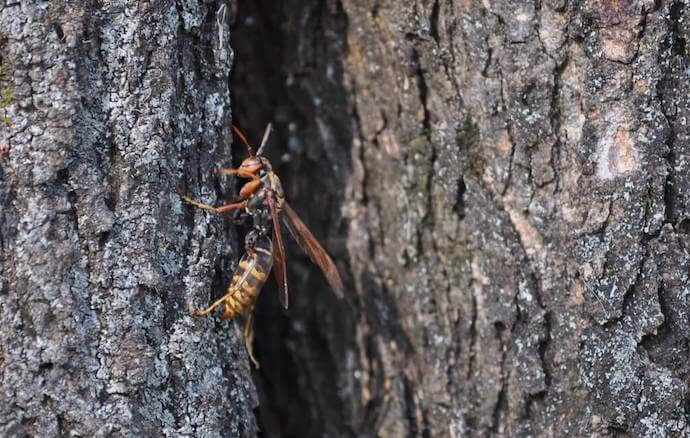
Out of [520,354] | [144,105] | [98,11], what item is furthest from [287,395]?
[98,11]

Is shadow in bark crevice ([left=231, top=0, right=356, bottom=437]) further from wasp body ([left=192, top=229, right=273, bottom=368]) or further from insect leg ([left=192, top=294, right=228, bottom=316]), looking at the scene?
insect leg ([left=192, top=294, right=228, bottom=316])

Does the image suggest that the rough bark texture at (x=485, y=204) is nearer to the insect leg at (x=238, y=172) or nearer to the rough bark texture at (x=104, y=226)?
the insect leg at (x=238, y=172)

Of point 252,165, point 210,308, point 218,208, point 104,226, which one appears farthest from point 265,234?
point 104,226

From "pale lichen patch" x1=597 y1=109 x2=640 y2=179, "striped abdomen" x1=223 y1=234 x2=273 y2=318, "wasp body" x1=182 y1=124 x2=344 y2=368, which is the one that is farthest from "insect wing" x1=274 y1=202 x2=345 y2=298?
"pale lichen patch" x1=597 y1=109 x2=640 y2=179

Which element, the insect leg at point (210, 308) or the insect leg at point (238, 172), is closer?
the insect leg at point (210, 308)

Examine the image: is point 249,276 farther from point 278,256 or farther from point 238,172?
point 238,172

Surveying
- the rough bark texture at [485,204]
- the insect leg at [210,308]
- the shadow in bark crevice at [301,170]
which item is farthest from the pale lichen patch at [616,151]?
the insect leg at [210,308]
